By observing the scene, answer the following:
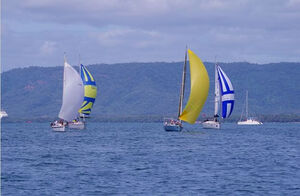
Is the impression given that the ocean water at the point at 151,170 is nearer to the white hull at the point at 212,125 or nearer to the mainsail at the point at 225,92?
the mainsail at the point at 225,92

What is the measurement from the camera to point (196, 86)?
233 feet

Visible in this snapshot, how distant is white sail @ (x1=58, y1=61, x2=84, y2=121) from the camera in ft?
253

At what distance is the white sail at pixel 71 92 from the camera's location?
3034 inches

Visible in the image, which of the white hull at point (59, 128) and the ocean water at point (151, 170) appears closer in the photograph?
the ocean water at point (151, 170)

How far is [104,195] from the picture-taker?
30.1m

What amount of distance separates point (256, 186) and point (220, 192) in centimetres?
244

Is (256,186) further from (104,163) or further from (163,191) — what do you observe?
(104,163)

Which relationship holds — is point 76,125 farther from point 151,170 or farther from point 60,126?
point 151,170

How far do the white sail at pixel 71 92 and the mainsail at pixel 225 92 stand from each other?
21.0 m

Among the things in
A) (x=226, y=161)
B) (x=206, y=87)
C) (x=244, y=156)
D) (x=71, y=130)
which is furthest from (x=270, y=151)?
(x=71, y=130)

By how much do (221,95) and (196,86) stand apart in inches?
845

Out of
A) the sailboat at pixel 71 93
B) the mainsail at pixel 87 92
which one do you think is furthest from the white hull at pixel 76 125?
the sailboat at pixel 71 93

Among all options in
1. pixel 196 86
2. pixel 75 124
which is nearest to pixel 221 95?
pixel 75 124

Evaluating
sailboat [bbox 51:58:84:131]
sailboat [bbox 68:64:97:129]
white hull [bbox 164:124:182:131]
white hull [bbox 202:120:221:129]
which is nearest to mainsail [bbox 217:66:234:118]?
white hull [bbox 202:120:221:129]
